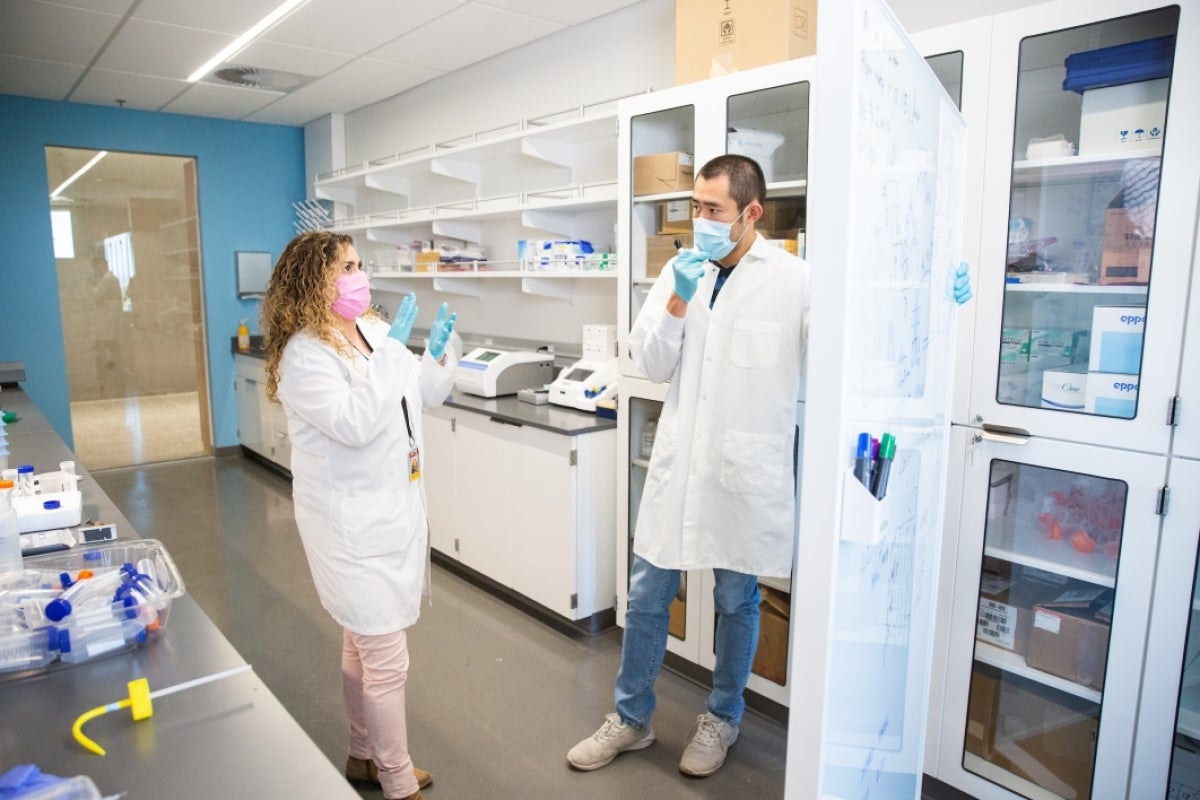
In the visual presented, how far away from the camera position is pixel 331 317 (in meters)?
1.84

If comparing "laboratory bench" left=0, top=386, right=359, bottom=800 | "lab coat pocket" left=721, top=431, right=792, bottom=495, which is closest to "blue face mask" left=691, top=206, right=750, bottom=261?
"lab coat pocket" left=721, top=431, right=792, bottom=495

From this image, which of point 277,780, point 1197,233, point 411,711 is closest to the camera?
point 277,780

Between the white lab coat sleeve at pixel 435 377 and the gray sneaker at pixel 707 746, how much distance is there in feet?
4.04

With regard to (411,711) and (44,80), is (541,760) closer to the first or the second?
(411,711)

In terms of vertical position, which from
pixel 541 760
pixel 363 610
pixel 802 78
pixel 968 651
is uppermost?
pixel 802 78

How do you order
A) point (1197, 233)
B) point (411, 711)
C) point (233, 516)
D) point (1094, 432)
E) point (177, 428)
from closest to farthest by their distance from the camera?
point (1197, 233)
point (1094, 432)
point (411, 711)
point (233, 516)
point (177, 428)

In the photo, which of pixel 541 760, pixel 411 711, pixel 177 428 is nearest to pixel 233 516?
pixel 177 428

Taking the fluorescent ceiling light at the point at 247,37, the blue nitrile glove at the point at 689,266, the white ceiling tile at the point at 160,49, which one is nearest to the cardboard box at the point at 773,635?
the blue nitrile glove at the point at 689,266

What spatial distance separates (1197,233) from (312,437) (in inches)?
77.9

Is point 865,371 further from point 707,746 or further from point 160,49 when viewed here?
point 160,49

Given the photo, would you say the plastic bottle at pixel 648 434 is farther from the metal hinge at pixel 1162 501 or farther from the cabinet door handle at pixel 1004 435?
the metal hinge at pixel 1162 501

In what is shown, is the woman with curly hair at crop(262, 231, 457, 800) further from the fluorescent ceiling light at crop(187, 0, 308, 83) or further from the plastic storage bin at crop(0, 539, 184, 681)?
the fluorescent ceiling light at crop(187, 0, 308, 83)

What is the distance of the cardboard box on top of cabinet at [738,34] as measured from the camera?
235 centimetres

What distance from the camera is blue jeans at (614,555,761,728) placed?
7.12 feet
